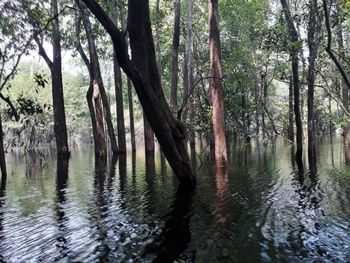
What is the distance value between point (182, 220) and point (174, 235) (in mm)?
1164

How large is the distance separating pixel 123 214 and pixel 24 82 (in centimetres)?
6268

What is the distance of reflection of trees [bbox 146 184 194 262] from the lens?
7012mm

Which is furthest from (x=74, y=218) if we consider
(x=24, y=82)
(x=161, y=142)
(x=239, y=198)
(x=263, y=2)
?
(x=24, y=82)

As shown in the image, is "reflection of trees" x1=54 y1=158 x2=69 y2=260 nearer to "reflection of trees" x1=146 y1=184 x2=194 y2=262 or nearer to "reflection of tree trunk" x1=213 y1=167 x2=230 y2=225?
"reflection of trees" x1=146 y1=184 x2=194 y2=262

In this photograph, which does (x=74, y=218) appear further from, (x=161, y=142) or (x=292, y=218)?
(x=292, y=218)

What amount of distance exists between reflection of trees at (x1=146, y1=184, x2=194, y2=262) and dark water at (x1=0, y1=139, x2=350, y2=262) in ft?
0.06

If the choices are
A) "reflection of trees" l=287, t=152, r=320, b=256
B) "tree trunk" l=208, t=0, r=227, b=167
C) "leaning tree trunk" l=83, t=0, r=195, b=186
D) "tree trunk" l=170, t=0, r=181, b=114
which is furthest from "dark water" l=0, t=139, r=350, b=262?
"tree trunk" l=170, t=0, r=181, b=114

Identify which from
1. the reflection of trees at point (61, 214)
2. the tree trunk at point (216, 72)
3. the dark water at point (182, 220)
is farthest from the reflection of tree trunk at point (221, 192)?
the reflection of trees at point (61, 214)

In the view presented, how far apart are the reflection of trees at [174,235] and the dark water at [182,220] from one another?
0.06 ft

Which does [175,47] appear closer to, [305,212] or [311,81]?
[311,81]

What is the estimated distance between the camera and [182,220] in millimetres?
9211

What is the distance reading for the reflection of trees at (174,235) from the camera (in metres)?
7.01

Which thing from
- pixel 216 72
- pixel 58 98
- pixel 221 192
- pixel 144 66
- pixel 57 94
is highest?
pixel 57 94

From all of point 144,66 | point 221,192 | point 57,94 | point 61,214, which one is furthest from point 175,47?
point 61,214
